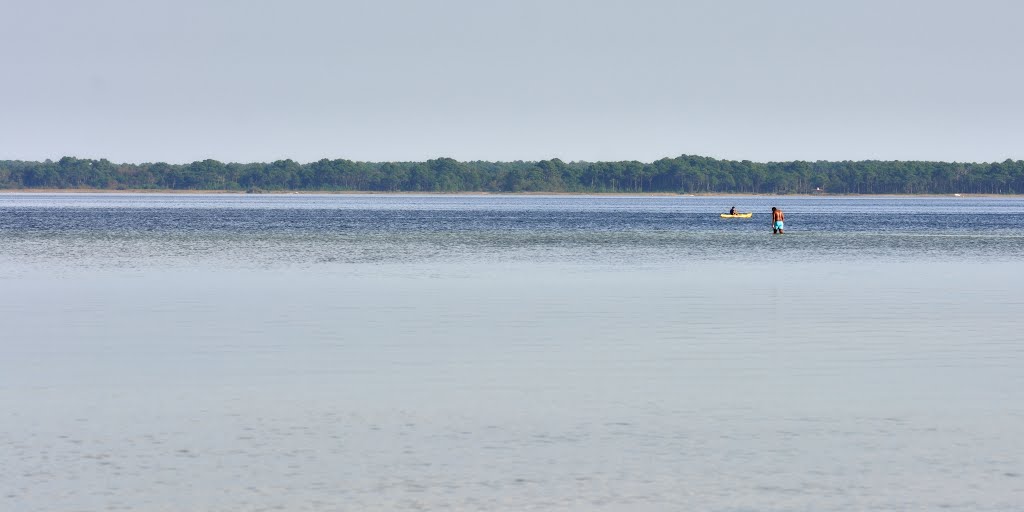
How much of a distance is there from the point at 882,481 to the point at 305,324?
15993mm

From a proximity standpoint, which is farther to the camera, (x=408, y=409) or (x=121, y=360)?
(x=121, y=360)

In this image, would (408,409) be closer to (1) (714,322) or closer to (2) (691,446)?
(2) (691,446)

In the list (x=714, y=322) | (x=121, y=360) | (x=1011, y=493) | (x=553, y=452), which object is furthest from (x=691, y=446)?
(x=714, y=322)

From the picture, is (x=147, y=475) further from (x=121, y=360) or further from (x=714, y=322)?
(x=714, y=322)

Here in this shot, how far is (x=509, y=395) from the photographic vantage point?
17297 mm

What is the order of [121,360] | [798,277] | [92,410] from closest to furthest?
[92,410] < [121,360] < [798,277]

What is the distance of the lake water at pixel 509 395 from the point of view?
12117 millimetres

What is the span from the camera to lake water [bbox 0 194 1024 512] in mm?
12117

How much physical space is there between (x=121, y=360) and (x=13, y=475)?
28.0 ft

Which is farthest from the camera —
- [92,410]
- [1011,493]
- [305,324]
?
[305,324]

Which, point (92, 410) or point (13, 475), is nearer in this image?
point (13, 475)

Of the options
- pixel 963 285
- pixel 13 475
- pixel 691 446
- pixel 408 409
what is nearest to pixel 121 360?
pixel 408 409

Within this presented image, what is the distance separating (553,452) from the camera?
1356cm

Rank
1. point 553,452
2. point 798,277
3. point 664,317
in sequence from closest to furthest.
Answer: point 553,452
point 664,317
point 798,277
